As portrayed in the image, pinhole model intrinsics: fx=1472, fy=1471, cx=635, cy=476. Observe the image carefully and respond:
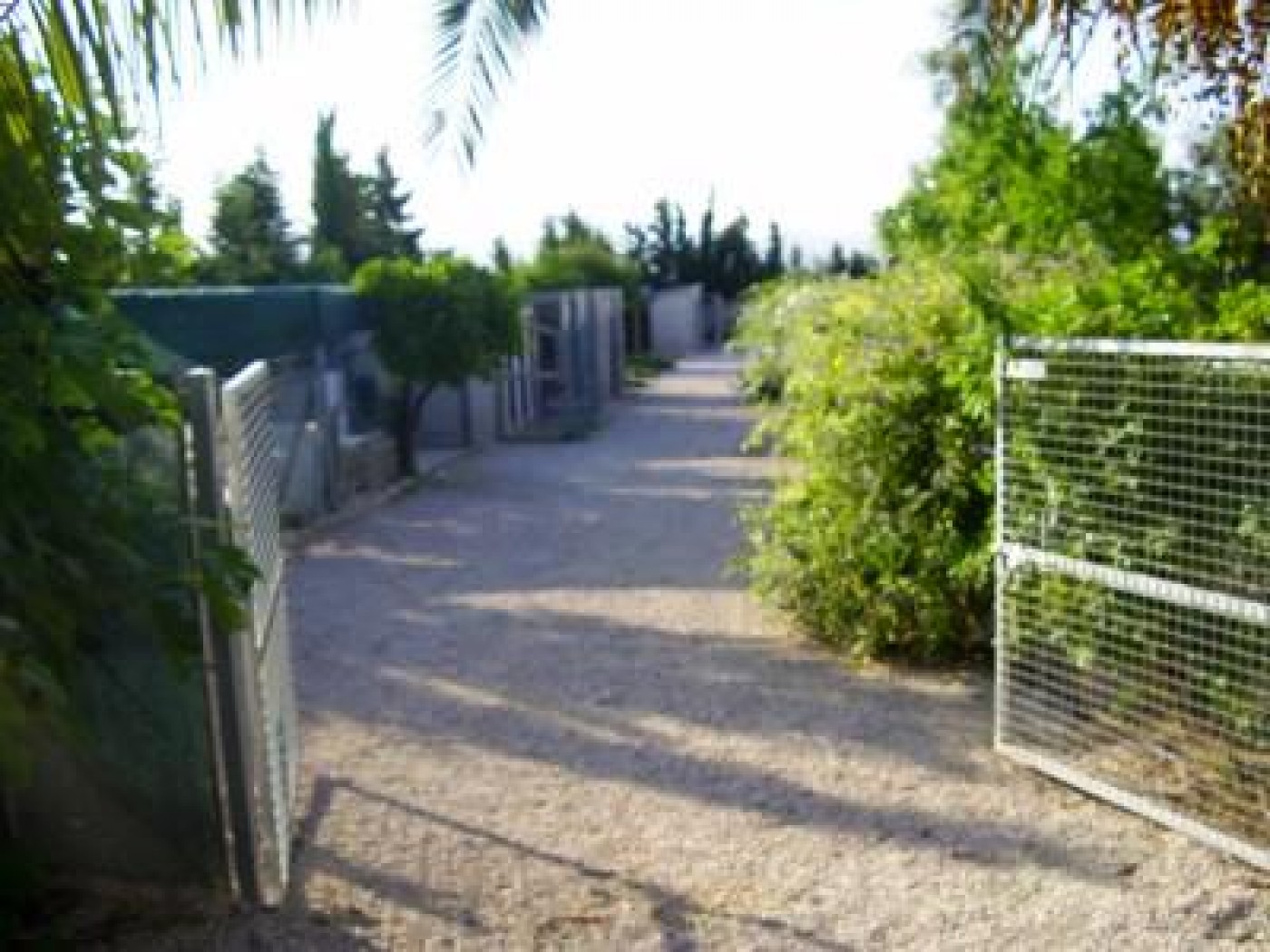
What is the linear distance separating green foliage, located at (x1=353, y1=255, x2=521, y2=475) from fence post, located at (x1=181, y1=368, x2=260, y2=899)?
36.1 ft

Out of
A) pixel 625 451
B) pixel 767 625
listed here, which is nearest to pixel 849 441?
pixel 767 625

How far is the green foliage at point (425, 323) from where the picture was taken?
1484 cm

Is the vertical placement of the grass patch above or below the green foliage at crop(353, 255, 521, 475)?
below

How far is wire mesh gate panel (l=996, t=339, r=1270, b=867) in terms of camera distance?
4.40m

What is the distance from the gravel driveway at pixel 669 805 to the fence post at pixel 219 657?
0.23m

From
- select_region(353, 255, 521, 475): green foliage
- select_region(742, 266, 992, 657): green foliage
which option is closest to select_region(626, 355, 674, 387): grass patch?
select_region(353, 255, 521, 475): green foliage

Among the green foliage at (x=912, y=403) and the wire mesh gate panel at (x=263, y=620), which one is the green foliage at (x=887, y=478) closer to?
the green foliage at (x=912, y=403)

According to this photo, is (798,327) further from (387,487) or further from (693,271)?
(693,271)

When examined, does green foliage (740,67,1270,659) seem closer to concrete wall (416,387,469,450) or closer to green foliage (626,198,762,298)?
concrete wall (416,387,469,450)

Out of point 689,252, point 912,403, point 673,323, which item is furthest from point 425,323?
point 689,252

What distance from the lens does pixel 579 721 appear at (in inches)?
243

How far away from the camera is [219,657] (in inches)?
153

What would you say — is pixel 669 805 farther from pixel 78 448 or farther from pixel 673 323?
pixel 673 323

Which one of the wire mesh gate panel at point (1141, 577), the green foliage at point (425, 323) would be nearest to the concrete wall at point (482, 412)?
the green foliage at point (425, 323)
